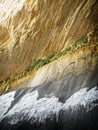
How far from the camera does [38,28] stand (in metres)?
11.5

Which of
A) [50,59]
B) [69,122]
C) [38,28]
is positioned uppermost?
[38,28]

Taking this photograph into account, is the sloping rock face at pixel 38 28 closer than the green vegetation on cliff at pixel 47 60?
No

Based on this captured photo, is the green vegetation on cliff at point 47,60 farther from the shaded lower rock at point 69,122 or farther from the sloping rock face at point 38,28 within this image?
the shaded lower rock at point 69,122

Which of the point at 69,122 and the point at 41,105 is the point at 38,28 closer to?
the point at 41,105

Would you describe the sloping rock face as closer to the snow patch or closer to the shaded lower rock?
the snow patch

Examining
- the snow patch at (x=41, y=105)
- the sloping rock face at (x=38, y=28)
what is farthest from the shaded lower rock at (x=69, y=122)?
the sloping rock face at (x=38, y=28)

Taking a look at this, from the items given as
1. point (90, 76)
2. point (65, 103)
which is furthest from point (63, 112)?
point (90, 76)

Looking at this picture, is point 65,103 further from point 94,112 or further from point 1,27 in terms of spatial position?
point 1,27

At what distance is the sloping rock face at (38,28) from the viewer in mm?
9266

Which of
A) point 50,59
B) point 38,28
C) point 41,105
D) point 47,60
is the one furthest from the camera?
point 38,28

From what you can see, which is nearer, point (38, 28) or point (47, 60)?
point (47, 60)

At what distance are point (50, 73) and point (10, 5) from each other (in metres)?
7.83

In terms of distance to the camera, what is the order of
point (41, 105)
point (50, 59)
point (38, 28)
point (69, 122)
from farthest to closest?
point (38, 28), point (50, 59), point (41, 105), point (69, 122)

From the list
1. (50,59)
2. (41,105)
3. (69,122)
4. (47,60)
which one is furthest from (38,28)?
(69,122)
